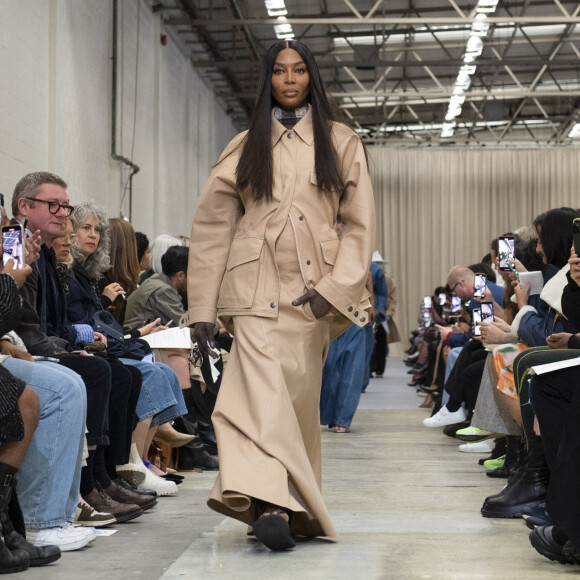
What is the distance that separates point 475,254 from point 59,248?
17806mm

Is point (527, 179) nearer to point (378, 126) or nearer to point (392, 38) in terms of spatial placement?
point (378, 126)

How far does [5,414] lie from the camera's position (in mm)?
2430

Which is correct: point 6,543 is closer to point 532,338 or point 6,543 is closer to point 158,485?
point 158,485

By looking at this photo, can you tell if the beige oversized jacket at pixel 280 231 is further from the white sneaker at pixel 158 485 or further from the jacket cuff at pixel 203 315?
the white sneaker at pixel 158 485

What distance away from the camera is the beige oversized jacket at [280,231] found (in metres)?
3.00

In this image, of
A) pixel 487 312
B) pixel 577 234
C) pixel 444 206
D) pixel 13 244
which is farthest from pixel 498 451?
pixel 444 206

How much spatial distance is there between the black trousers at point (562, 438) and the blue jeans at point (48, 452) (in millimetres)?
1225

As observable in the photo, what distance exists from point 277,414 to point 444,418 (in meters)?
4.01

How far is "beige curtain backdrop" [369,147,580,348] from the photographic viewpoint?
826 inches

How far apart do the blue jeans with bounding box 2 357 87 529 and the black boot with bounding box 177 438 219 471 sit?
1976mm

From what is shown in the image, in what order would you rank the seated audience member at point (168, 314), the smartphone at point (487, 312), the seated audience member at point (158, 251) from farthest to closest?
the seated audience member at point (158, 251), the seated audience member at point (168, 314), the smartphone at point (487, 312)

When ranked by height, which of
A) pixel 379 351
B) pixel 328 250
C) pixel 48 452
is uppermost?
pixel 328 250

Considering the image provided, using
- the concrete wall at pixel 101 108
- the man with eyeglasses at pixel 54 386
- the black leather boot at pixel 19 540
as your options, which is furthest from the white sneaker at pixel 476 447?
the concrete wall at pixel 101 108

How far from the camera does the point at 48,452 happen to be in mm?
2768
